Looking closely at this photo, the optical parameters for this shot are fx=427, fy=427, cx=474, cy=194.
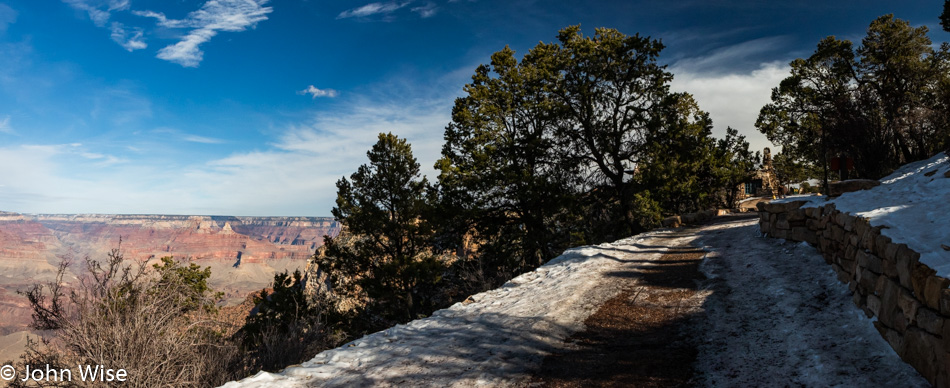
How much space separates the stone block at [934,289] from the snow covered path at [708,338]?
2.22ft

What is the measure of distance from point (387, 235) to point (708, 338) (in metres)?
19.5

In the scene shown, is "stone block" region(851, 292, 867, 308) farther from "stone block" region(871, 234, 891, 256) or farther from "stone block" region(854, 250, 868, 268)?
"stone block" region(871, 234, 891, 256)

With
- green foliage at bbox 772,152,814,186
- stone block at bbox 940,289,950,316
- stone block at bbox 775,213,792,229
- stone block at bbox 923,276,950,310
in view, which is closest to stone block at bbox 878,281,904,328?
stone block at bbox 923,276,950,310

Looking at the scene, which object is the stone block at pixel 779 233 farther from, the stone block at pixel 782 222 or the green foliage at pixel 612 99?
the green foliage at pixel 612 99

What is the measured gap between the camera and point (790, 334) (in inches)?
192

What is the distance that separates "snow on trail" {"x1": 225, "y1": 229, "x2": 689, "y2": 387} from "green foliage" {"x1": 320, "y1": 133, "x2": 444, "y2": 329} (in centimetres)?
1384

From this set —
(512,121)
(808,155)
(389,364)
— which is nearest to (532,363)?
(389,364)

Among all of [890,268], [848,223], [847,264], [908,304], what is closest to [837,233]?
[848,223]

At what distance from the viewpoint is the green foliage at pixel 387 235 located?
21938 millimetres

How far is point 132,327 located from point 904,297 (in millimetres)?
8034

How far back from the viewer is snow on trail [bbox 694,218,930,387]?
3846mm

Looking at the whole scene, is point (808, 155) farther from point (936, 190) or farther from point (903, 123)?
point (936, 190)

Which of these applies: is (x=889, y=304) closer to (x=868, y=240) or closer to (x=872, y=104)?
(x=868, y=240)

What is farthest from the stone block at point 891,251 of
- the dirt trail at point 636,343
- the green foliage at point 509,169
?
the green foliage at point 509,169
